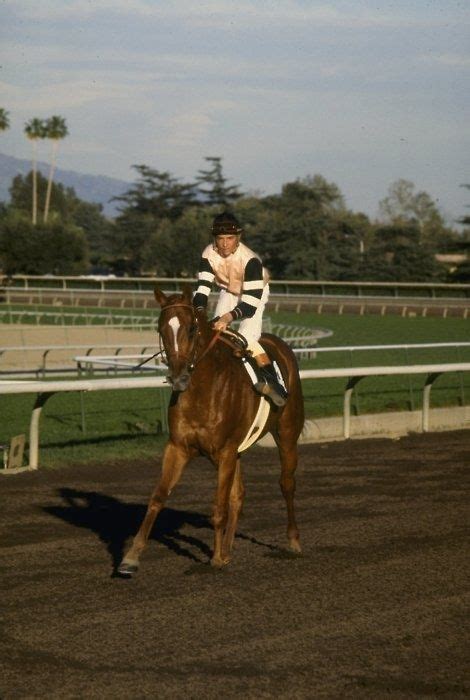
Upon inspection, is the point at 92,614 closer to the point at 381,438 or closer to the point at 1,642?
the point at 1,642

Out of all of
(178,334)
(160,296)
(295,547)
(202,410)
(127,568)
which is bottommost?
(295,547)

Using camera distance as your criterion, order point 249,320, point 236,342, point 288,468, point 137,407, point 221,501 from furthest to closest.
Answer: point 137,407 → point 288,468 → point 249,320 → point 236,342 → point 221,501

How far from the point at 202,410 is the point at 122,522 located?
7.31 ft

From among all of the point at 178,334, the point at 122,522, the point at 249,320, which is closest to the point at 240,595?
the point at 178,334

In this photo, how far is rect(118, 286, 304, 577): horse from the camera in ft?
24.6

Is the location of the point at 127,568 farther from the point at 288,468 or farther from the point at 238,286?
the point at 238,286

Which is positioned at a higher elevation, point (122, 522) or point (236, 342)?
point (236, 342)

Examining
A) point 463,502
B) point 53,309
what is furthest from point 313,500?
point 53,309

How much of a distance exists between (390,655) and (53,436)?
9.25 metres

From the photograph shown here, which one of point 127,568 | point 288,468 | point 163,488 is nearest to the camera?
point 127,568

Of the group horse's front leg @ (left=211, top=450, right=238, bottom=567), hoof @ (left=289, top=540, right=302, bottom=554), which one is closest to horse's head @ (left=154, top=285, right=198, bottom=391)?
horse's front leg @ (left=211, top=450, right=238, bottom=567)

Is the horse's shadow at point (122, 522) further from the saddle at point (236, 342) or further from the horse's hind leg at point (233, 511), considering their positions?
the saddle at point (236, 342)

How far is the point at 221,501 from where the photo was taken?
26.1ft

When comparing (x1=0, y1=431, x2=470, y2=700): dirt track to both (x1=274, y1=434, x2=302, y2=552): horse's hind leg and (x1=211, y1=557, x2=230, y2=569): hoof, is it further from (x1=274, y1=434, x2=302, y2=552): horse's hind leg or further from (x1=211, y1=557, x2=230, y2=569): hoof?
(x1=274, y1=434, x2=302, y2=552): horse's hind leg
